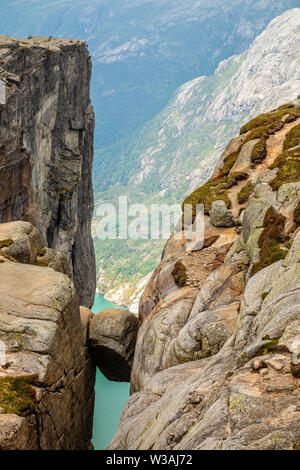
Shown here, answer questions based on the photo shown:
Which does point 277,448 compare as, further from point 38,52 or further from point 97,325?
point 38,52

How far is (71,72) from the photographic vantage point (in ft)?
245

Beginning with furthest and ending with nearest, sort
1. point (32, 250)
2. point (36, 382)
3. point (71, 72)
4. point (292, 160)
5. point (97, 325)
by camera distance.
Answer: point (71, 72)
point (97, 325)
point (32, 250)
point (292, 160)
point (36, 382)

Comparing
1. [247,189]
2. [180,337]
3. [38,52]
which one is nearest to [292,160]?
[247,189]

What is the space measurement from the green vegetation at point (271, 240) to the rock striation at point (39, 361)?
40.0ft

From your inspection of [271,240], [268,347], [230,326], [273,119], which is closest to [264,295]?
[230,326]

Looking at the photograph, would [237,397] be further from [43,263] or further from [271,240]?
[43,263]

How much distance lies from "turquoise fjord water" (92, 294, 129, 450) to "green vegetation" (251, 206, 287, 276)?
2423cm

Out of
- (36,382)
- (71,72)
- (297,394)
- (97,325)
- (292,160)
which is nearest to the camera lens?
(297,394)

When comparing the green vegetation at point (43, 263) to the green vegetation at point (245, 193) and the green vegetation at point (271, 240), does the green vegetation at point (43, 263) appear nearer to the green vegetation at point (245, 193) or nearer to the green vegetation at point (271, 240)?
the green vegetation at point (245, 193)

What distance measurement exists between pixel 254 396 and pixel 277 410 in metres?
0.86

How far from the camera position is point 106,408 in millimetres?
54188

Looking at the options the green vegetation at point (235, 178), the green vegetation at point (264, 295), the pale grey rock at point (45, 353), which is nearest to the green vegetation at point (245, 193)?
the green vegetation at point (235, 178)

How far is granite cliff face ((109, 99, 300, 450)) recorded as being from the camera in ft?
38.1

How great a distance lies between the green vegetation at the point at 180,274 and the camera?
2900cm
